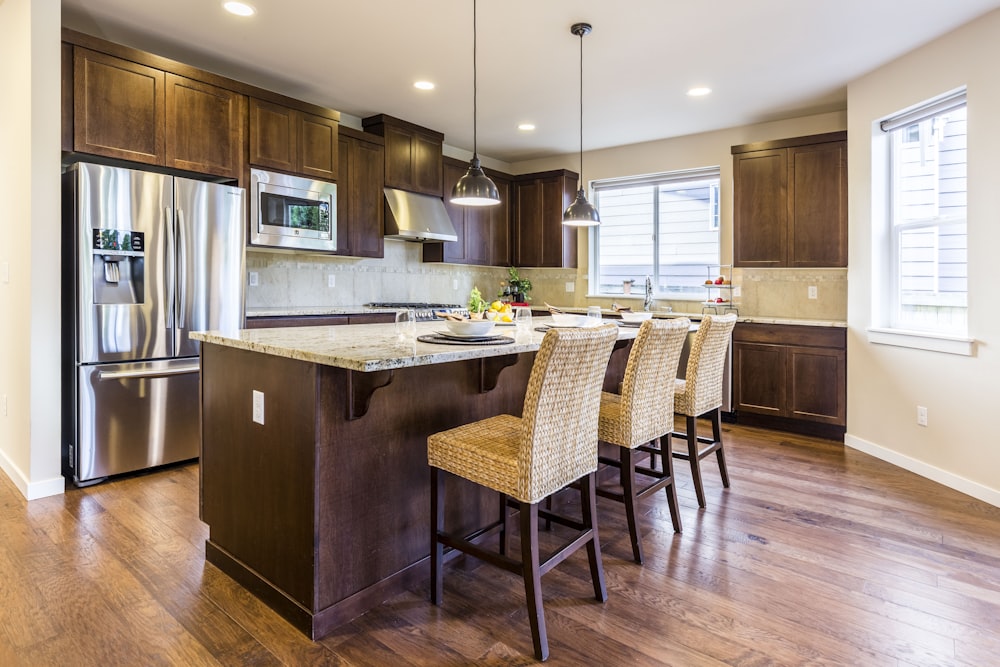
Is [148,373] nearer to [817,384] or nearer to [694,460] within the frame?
[694,460]

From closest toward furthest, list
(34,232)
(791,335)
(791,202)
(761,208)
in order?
(34,232) < (791,335) < (791,202) < (761,208)

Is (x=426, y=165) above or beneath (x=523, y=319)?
above

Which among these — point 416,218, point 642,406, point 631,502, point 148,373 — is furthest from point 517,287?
point 631,502

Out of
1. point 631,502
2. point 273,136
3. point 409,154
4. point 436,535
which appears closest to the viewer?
point 436,535

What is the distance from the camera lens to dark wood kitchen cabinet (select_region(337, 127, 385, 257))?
183 inches

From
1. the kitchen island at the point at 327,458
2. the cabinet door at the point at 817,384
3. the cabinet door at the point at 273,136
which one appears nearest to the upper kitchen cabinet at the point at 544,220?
the cabinet door at the point at 817,384

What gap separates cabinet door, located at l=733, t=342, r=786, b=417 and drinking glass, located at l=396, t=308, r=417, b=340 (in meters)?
3.50

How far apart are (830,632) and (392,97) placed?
439 centimetres

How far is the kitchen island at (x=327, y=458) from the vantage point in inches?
69.7

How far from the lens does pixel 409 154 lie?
520cm

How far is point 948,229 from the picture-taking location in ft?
11.6

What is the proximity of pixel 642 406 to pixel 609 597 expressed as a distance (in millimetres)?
756

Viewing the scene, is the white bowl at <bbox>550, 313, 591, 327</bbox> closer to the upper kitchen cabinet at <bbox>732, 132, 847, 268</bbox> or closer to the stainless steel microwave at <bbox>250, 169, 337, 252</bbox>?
the stainless steel microwave at <bbox>250, 169, 337, 252</bbox>

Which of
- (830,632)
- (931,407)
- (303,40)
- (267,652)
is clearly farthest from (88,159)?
(931,407)
